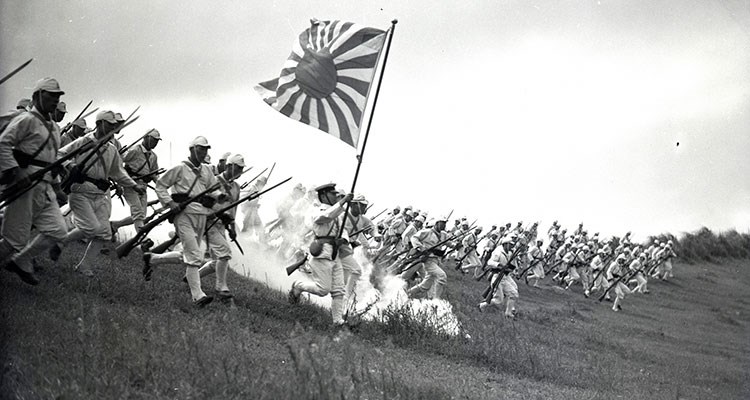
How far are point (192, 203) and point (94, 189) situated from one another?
4.46ft

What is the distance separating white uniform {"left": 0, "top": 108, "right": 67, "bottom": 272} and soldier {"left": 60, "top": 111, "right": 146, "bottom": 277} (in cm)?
133

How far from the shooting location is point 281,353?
7.55 meters

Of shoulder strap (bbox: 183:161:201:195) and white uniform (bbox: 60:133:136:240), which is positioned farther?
shoulder strap (bbox: 183:161:201:195)

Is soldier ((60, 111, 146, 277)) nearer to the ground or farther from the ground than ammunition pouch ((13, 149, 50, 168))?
nearer to the ground

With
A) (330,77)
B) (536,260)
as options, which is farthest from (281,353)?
(536,260)

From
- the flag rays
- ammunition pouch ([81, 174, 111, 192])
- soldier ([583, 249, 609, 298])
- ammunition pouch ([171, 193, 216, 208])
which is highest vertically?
the flag rays

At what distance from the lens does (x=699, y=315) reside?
90.3 ft

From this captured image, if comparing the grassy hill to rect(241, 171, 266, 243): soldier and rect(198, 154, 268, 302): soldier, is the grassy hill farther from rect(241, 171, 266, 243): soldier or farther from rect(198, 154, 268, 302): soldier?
rect(241, 171, 266, 243): soldier

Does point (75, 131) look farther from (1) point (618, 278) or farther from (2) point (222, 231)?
(1) point (618, 278)

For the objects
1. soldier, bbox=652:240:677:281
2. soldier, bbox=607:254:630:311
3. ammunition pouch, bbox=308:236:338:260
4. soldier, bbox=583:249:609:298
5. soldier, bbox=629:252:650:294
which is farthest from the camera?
soldier, bbox=652:240:677:281

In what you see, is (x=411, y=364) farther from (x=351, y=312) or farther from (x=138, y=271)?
(x=138, y=271)

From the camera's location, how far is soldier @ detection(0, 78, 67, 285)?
7410 mm

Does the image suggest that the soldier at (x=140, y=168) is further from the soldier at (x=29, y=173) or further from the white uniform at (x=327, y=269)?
the soldier at (x=29, y=173)

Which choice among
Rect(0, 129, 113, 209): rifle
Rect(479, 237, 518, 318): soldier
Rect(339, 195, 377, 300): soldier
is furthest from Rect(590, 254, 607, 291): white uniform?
Rect(0, 129, 113, 209): rifle
